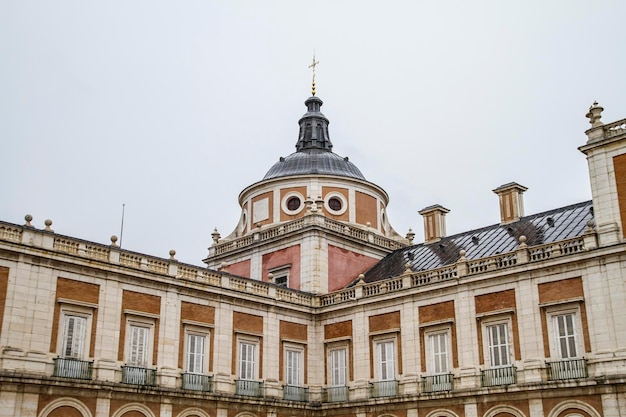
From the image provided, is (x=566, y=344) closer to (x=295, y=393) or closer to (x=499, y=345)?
(x=499, y=345)

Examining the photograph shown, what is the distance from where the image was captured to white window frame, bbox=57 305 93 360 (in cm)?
2381

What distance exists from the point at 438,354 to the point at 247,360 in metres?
7.44

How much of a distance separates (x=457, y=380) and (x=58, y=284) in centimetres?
1442

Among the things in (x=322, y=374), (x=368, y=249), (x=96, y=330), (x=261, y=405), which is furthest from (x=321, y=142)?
(x=96, y=330)

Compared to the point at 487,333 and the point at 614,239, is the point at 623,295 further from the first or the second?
the point at 487,333

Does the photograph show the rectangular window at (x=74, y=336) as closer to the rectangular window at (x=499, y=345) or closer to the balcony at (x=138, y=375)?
the balcony at (x=138, y=375)

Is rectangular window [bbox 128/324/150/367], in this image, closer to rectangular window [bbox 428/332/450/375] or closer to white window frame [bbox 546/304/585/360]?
rectangular window [bbox 428/332/450/375]

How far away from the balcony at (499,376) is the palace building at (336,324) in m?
0.05

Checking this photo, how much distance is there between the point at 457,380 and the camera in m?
27.1

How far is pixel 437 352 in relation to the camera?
28.1 metres

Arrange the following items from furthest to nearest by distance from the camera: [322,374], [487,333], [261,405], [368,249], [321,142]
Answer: [321,142]
[368,249]
[322,374]
[261,405]
[487,333]

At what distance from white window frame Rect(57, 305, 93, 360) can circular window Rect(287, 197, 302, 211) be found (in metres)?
14.2

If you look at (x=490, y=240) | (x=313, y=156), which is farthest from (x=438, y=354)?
(x=313, y=156)

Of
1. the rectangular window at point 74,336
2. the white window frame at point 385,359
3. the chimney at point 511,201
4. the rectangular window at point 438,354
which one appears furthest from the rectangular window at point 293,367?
the chimney at point 511,201
